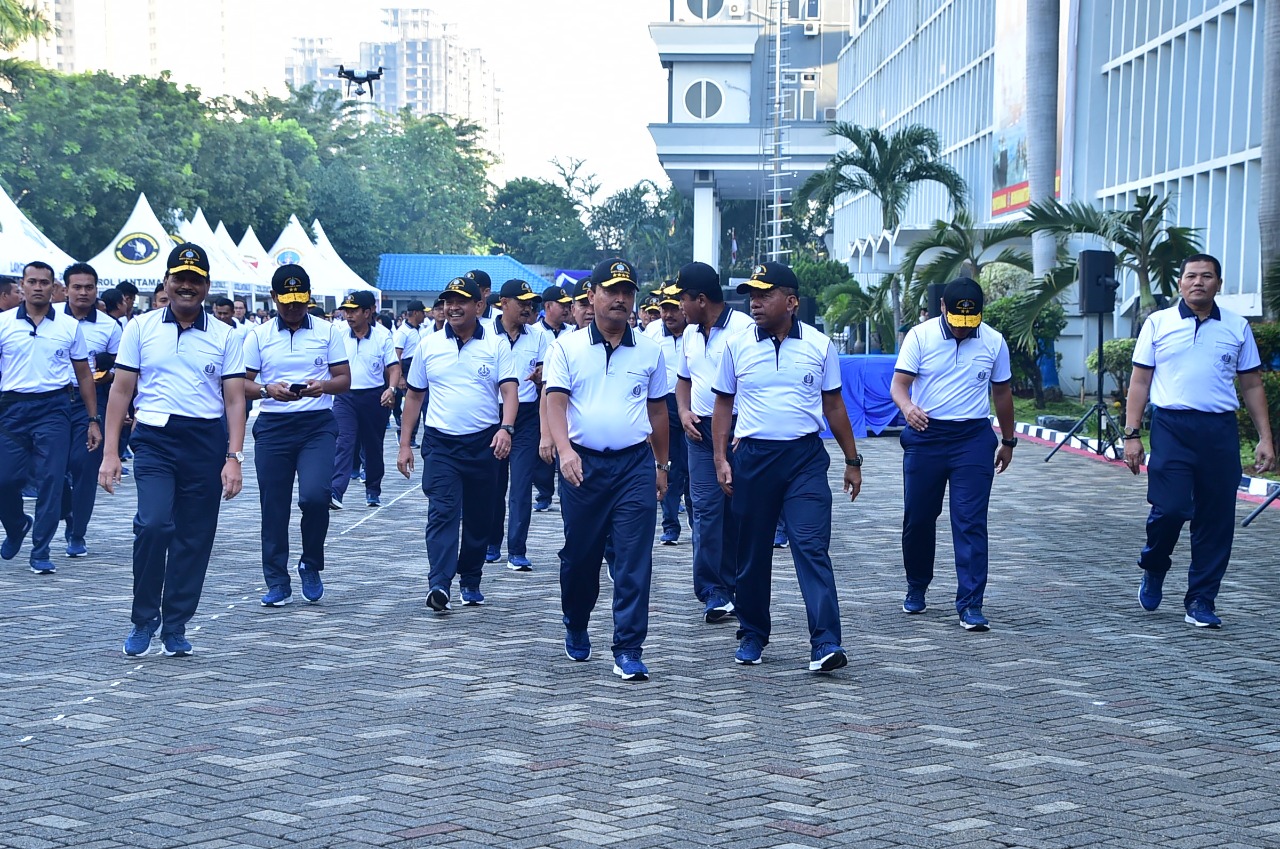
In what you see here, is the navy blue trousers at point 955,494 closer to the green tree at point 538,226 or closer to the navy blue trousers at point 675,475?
the navy blue trousers at point 675,475

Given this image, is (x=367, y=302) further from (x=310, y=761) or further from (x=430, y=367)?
(x=310, y=761)

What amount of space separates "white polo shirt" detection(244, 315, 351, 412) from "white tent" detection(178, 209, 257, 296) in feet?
83.5

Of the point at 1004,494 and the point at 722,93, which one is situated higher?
the point at 722,93

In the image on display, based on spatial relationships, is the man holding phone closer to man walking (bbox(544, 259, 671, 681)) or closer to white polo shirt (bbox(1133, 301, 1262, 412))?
man walking (bbox(544, 259, 671, 681))

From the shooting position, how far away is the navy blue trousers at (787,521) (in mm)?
7527

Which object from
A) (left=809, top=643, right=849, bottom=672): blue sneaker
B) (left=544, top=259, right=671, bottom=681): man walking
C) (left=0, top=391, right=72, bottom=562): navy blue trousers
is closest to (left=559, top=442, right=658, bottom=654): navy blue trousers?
(left=544, top=259, right=671, bottom=681): man walking

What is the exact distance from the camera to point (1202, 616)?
8.91 metres

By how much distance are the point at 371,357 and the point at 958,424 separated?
24.5ft

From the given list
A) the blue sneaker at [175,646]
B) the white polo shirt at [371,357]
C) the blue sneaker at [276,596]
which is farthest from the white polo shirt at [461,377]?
the white polo shirt at [371,357]

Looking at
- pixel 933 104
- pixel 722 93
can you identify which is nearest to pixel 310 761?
pixel 933 104

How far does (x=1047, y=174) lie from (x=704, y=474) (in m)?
23.8

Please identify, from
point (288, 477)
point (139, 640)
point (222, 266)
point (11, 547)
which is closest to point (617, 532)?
point (139, 640)

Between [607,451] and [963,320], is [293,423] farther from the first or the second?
[963,320]

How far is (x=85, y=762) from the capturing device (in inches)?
234
